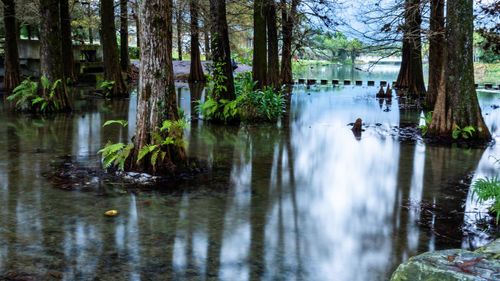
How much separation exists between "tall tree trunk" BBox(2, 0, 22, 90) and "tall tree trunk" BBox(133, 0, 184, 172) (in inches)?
530

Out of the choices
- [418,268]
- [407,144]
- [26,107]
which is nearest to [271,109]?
[407,144]

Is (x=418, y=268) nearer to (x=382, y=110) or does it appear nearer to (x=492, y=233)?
(x=492, y=233)

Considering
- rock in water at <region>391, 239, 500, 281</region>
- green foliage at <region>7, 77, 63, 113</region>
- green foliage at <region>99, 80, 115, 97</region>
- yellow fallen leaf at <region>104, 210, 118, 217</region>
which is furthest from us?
green foliage at <region>99, 80, 115, 97</region>

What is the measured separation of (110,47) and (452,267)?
61.4 feet

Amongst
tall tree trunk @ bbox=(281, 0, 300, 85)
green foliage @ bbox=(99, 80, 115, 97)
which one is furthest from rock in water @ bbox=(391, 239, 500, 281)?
tall tree trunk @ bbox=(281, 0, 300, 85)

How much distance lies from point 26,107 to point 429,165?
11.9 meters

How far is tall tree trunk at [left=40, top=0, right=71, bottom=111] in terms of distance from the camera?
15.3 meters

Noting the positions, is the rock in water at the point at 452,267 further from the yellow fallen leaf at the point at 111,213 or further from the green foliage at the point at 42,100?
the green foliage at the point at 42,100

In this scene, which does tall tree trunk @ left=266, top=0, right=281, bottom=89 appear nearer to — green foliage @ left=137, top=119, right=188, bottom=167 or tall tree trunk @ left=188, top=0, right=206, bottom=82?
tall tree trunk @ left=188, top=0, right=206, bottom=82

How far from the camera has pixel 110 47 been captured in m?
19.9

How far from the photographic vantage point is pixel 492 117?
16.7m

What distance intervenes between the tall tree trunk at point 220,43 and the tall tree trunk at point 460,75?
18.3ft

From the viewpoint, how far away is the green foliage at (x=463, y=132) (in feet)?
38.2

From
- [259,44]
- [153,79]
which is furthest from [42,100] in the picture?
[153,79]
